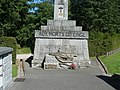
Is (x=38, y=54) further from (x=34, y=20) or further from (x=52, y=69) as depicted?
(x=34, y=20)

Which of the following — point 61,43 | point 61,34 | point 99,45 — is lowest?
point 99,45

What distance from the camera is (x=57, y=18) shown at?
91.4 feet

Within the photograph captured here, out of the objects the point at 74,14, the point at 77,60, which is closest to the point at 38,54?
the point at 77,60

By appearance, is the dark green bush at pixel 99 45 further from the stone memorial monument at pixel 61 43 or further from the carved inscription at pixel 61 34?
the carved inscription at pixel 61 34

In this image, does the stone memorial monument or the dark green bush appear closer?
the stone memorial monument

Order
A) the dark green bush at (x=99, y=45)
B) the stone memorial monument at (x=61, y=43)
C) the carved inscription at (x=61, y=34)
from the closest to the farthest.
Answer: the stone memorial monument at (x=61, y=43) < the carved inscription at (x=61, y=34) < the dark green bush at (x=99, y=45)

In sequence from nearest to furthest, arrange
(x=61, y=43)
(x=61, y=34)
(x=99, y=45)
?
1. (x=61, y=34)
2. (x=61, y=43)
3. (x=99, y=45)

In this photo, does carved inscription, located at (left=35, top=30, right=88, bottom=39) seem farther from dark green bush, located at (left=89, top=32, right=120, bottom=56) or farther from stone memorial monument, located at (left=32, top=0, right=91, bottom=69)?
dark green bush, located at (left=89, top=32, right=120, bottom=56)

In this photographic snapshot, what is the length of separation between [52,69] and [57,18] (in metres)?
5.08

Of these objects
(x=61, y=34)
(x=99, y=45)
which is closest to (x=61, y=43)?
(x=61, y=34)

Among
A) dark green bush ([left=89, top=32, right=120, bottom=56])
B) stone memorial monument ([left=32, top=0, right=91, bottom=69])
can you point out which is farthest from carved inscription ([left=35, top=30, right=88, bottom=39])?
dark green bush ([left=89, top=32, right=120, bottom=56])

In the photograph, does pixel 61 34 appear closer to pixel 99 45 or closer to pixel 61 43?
pixel 61 43

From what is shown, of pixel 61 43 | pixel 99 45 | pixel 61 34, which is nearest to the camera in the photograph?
pixel 61 34

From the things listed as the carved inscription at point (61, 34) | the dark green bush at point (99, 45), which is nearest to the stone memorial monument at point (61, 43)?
the carved inscription at point (61, 34)
